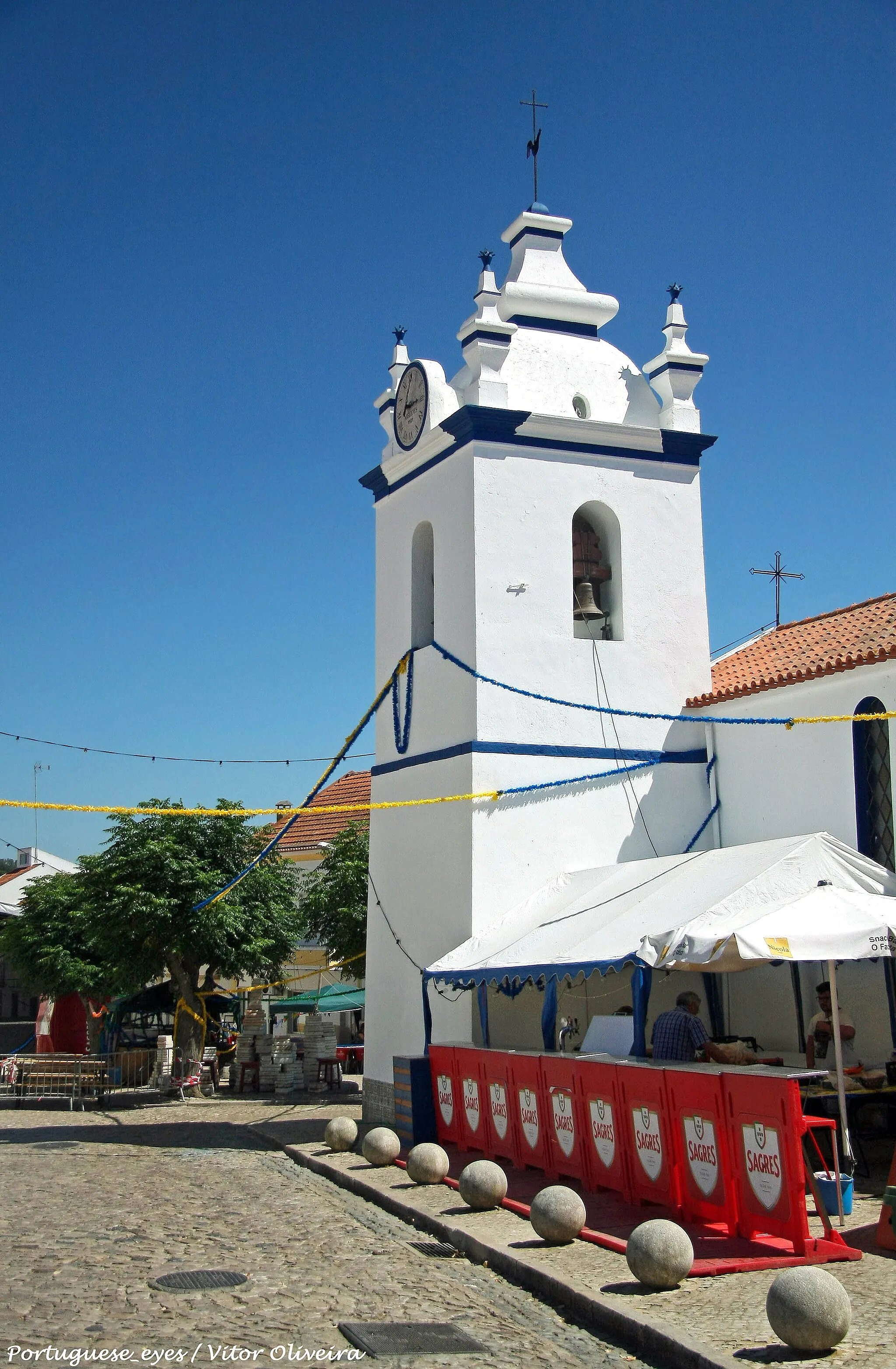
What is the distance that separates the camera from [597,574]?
1842 cm

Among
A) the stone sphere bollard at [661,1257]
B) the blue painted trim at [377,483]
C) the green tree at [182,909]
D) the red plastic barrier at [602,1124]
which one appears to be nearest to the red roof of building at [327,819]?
the green tree at [182,909]

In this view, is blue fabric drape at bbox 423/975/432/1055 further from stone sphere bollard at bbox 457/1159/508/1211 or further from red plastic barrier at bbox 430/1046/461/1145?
stone sphere bollard at bbox 457/1159/508/1211

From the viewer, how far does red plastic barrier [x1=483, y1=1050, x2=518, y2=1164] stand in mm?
13203

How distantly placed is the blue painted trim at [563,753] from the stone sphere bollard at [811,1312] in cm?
1027

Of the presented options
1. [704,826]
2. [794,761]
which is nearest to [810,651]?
[794,761]

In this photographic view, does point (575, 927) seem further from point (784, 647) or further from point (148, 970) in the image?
point (148, 970)

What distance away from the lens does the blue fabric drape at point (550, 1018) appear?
45.5ft

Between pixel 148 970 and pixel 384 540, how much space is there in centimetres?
1031

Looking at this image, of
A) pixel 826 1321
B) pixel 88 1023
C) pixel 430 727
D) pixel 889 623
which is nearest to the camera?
pixel 826 1321

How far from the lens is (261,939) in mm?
26297

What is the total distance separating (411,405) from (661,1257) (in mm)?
13782

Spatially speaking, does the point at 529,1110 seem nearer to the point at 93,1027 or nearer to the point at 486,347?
the point at 486,347

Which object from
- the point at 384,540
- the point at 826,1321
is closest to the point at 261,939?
the point at 384,540

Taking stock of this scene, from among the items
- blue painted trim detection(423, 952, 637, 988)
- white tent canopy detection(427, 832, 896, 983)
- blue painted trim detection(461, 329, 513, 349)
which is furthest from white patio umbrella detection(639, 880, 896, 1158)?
blue painted trim detection(461, 329, 513, 349)
